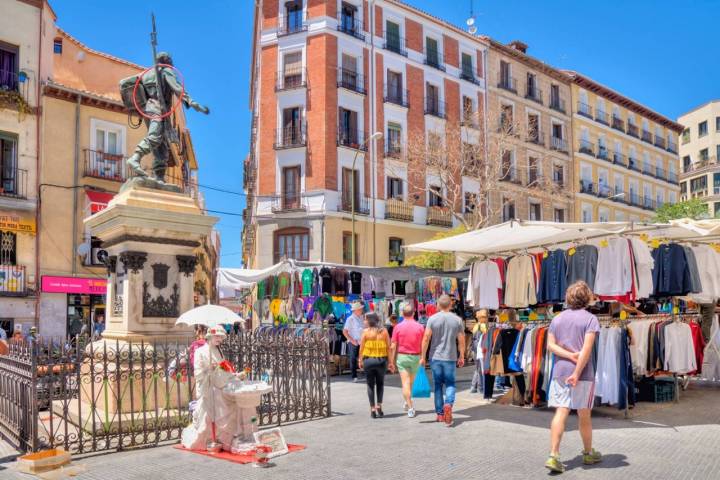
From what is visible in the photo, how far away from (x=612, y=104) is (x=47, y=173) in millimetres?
41969

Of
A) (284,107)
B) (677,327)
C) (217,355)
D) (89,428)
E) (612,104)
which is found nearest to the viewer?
(217,355)

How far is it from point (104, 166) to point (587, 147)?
34398 millimetres

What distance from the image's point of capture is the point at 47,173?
80.6ft

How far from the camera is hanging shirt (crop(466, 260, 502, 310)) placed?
40.6 ft

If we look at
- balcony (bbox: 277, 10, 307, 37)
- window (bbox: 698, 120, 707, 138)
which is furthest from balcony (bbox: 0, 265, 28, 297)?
window (bbox: 698, 120, 707, 138)

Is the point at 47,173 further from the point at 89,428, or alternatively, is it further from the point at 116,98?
the point at 89,428

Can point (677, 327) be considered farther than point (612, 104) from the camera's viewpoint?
No

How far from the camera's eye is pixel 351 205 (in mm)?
31406

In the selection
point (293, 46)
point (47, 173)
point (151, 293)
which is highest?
point (293, 46)

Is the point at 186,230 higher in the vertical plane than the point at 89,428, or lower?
higher

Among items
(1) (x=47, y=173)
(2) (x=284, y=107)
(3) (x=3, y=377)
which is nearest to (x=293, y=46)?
(2) (x=284, y=107)

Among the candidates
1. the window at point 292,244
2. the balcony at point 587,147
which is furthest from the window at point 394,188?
the balcony at point 587,147

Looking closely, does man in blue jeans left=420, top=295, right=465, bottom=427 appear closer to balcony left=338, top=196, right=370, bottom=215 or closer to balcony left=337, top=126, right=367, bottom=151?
balcony left=338, top=196, right=370, bottom=215

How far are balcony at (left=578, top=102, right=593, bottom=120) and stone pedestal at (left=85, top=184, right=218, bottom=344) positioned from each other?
41.7 metres
